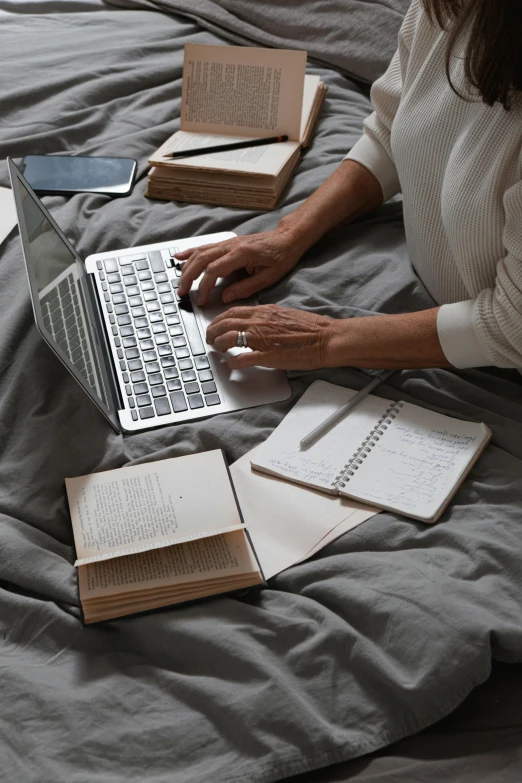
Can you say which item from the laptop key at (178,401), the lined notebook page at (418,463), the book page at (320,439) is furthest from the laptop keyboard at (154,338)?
the lined notebook page at (418,463)

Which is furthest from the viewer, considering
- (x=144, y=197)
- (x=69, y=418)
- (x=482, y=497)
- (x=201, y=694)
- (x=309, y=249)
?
(x=144, y=197)

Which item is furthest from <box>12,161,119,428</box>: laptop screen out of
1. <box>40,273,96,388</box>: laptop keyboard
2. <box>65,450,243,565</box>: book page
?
<box>65,450,243,565</box>: book page

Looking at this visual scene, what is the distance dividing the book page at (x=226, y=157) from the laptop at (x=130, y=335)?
199 mm

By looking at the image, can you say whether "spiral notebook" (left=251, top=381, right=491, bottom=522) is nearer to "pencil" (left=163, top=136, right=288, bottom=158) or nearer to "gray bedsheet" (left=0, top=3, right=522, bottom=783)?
"gray bedsheet" (left=0, top=3, right=522, bottom=783)

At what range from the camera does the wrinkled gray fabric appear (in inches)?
61.6

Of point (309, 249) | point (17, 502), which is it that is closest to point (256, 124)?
point (309, 249)

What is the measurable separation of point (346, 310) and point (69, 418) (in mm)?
397

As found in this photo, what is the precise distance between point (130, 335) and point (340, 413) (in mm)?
323

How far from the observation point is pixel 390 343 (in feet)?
3.35

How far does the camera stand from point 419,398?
102 centimetres

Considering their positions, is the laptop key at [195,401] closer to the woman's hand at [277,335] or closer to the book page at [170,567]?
the woman's hand at [277,335]

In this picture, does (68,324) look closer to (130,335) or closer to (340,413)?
(130,335)

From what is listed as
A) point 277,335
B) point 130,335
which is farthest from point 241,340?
point 130,335

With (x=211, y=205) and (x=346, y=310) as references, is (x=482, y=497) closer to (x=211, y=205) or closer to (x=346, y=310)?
(x=346, y=310)
